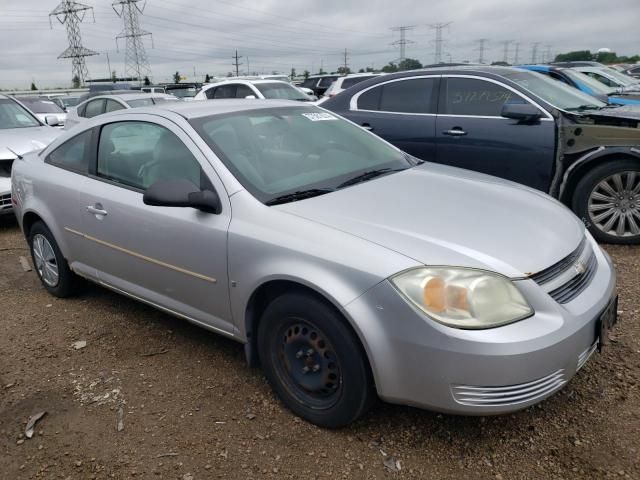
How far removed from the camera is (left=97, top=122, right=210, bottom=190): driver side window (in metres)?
3.18

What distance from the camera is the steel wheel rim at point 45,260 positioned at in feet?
14.3

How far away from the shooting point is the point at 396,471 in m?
2.40

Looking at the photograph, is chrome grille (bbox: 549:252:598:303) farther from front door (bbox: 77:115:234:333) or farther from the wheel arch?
the wheel arch

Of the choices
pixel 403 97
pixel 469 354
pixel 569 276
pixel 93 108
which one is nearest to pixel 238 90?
pixel 93 108

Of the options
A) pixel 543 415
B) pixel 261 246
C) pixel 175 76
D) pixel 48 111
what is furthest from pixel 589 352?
pixel 175 76

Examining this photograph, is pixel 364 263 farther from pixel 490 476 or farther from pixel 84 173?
pixel 84 173

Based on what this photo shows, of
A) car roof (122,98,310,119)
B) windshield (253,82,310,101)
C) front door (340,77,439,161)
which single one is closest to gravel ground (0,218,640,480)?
car roof (122,98,310,119)

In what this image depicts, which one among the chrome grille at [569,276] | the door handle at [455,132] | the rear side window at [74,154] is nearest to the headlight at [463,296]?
the chrome grille at [569,276]

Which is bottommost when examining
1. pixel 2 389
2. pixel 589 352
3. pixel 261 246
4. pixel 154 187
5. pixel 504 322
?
pixel 2 389

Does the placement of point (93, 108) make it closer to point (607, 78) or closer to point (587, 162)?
point (587, 162)

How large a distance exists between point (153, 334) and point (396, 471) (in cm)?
209

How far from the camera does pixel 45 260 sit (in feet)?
14.6

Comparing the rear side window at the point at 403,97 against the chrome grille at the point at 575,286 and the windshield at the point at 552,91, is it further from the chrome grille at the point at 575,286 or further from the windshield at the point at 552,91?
the chrome grille at the point at 575,286

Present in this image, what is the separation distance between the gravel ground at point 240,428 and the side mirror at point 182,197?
41.2 inches
